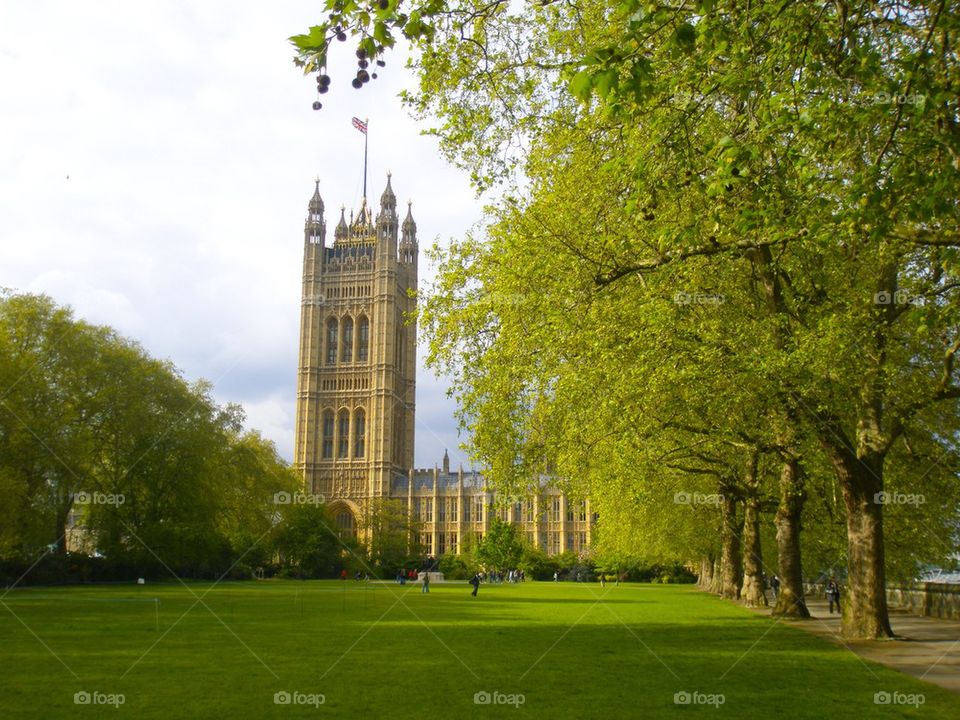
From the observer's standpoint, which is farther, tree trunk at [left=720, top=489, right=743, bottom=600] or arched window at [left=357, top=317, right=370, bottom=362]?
arched window at [left=357, top=317, right=370, bottom=362]

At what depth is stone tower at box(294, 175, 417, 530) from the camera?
127m

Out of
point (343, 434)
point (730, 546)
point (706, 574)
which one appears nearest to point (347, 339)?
point (343, 434)

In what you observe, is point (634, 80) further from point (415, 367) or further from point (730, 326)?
point (415, 367)

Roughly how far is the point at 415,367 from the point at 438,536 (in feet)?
92.1

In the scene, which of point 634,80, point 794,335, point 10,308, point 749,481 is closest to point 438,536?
point 10,308

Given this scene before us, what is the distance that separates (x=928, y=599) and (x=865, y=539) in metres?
15.9

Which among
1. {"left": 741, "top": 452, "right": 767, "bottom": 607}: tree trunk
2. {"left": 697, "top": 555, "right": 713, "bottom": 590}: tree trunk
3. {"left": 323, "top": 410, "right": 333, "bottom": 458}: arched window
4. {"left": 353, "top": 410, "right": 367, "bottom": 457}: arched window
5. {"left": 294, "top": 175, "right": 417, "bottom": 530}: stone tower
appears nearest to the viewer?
{"left": 741, "top": 452, "right": 767, "bottom": 607}: tree trunk

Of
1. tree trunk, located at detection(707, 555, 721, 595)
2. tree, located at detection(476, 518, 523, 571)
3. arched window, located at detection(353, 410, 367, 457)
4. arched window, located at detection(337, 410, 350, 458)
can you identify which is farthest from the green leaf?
arched window, located at detection(337, 410, 350, 458)

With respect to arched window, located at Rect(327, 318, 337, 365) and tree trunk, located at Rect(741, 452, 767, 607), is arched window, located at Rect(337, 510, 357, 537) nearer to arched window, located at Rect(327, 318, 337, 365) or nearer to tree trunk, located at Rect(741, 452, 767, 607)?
arched window, located at Rect(327, 318, 337, 365)

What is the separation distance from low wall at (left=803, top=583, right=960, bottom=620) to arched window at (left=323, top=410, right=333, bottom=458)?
98919 millimetres

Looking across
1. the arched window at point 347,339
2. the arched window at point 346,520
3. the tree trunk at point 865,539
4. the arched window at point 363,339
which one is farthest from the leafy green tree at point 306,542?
the tree trunk at point 865,539

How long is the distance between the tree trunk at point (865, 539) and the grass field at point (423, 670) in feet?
4.47

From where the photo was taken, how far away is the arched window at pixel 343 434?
129 meters

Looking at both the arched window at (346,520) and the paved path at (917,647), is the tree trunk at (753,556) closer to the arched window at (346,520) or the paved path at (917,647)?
the paved path at (917,647)
